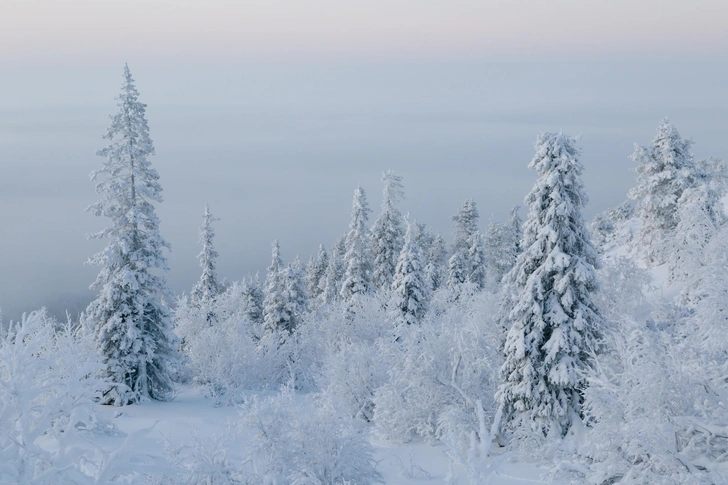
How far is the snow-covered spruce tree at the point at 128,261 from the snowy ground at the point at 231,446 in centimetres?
189

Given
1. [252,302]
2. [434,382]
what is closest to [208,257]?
[252,302]

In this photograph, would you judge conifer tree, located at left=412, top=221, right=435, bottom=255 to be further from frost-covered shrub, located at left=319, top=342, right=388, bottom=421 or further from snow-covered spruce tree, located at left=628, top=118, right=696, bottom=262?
frost-covered shrub, located at left=319, top=342, right=388, bottom=421

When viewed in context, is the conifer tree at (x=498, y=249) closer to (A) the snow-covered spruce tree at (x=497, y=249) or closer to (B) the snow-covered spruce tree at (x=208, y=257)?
(A) the snow-covered spruce tree at (x=497, y=249)

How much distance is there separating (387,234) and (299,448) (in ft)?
119

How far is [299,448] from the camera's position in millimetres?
13148

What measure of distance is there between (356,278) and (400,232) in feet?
20.6

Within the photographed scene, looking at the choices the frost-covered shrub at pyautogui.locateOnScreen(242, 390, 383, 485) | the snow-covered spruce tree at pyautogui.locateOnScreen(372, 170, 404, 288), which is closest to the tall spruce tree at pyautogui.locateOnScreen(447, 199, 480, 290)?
the snow-covered spruce tree at pyautogui.locateOnScreen(372, 170, 404, 288)

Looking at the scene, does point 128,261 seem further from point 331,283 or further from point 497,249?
point 497,249

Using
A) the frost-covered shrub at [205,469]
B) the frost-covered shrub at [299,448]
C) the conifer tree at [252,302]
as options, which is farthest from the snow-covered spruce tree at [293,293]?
the frost-covered shrub at [205,469]

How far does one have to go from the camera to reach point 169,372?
29.3 meters

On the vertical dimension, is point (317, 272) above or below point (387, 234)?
below

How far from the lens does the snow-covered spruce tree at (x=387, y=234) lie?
4900cm

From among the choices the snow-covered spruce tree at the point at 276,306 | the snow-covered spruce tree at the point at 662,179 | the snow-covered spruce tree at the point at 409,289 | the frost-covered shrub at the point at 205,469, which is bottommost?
the snow-covered spruce tree at the point at 276,306

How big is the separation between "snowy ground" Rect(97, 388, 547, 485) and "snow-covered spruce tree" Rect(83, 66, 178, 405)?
1893mm
